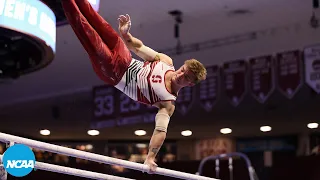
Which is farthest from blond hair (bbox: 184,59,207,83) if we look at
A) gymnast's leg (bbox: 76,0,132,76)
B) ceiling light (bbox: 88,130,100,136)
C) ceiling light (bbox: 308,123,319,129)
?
ceiling light (bbox: 88,130,100,136)

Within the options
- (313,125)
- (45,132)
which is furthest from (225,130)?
(45,132)

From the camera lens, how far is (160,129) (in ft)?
13.7

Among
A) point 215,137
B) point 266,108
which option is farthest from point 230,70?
point 215,137

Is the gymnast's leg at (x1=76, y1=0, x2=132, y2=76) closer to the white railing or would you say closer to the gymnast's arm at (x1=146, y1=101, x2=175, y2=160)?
the gymnast's arm at (x1=146, y1=101, x2=175, y2=160)

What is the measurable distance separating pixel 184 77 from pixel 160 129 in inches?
19.0

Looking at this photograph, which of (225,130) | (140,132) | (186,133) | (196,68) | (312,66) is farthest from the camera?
(186,133)

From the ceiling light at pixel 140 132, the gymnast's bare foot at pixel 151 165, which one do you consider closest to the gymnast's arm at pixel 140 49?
the gymnast's bare foot at pixel 151 165

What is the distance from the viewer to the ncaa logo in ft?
9.36

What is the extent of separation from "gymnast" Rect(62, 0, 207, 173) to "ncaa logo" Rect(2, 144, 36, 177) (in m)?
1.10

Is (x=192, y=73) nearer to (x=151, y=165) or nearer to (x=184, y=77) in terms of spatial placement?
(x=184, y=77)

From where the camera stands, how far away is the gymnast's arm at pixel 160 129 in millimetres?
4116

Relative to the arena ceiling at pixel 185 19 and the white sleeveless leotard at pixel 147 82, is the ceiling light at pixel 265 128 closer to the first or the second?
the arena ceiling at pixel 185 19

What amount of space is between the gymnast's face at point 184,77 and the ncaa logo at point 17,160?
146cm

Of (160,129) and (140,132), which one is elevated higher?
(140,132)
